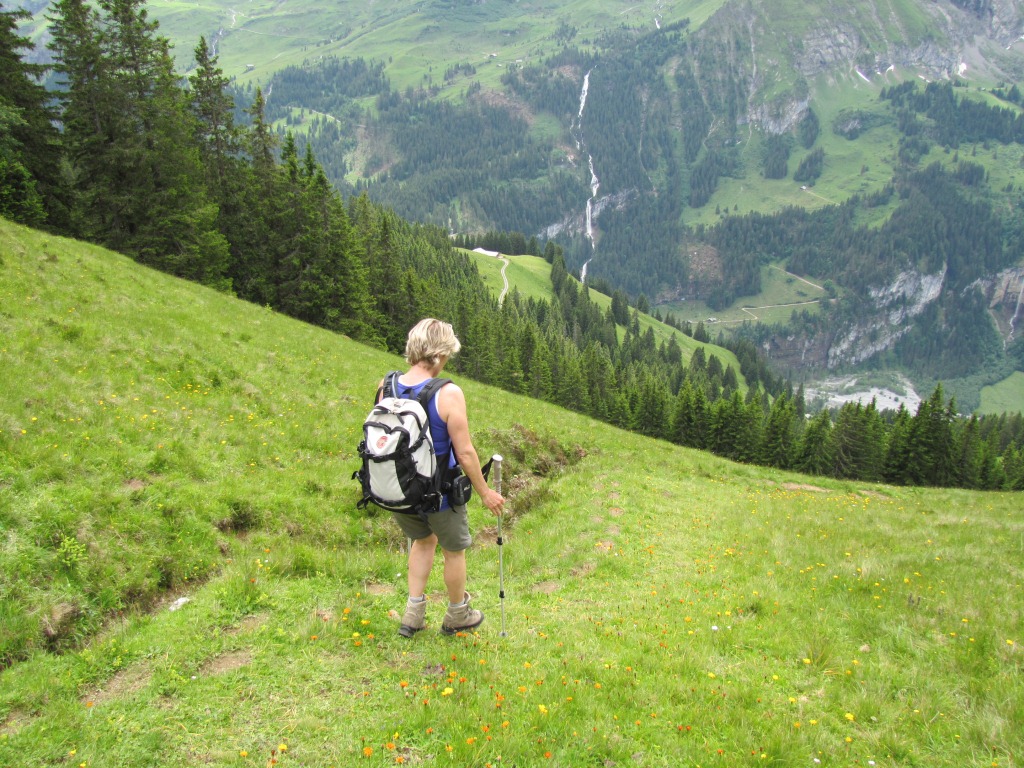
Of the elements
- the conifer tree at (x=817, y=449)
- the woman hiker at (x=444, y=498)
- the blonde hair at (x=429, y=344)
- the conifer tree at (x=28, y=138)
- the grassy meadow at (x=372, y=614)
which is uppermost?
the conifer tree at (x=28, y=138)

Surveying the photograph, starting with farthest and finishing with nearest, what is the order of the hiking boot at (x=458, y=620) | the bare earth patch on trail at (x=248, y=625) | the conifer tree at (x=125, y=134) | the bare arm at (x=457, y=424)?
the conifer tree at (x=125, y=134)
the hiking boot at (x=458, y=620)
the bare earth patch on trail at (x=248, y=625)
the bare arm at (x=457, y=424)

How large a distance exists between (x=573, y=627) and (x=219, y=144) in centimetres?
4626

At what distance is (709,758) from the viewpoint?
575cm

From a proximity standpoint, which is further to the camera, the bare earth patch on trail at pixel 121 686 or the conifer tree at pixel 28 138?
the conifer tree at pixel 28 138

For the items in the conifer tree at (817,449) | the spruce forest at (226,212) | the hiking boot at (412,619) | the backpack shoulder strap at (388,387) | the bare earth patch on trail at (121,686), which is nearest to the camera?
the bare earth patch on trail at (121,686)

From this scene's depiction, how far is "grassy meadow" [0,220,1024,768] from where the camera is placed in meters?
5.64

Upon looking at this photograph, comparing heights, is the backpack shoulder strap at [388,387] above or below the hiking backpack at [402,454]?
above

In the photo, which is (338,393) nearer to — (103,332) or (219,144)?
(103,332)

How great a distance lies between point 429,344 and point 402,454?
1380 millimetres

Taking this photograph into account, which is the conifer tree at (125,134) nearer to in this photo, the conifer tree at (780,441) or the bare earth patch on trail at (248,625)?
the bare earth patch on trail at (248,625)

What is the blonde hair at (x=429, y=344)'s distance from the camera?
21.8 feet

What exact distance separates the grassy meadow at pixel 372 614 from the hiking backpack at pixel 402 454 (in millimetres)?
2091


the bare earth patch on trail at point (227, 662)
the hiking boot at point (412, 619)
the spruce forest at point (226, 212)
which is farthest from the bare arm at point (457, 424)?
the spruce forest at point (226, 212)

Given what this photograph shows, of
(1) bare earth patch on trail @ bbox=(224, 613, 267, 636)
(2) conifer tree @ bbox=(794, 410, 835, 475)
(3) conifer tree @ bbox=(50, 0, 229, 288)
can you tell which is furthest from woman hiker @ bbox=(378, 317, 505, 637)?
(2) conifer tree @ bbox=(794, 410, 835, 475)
